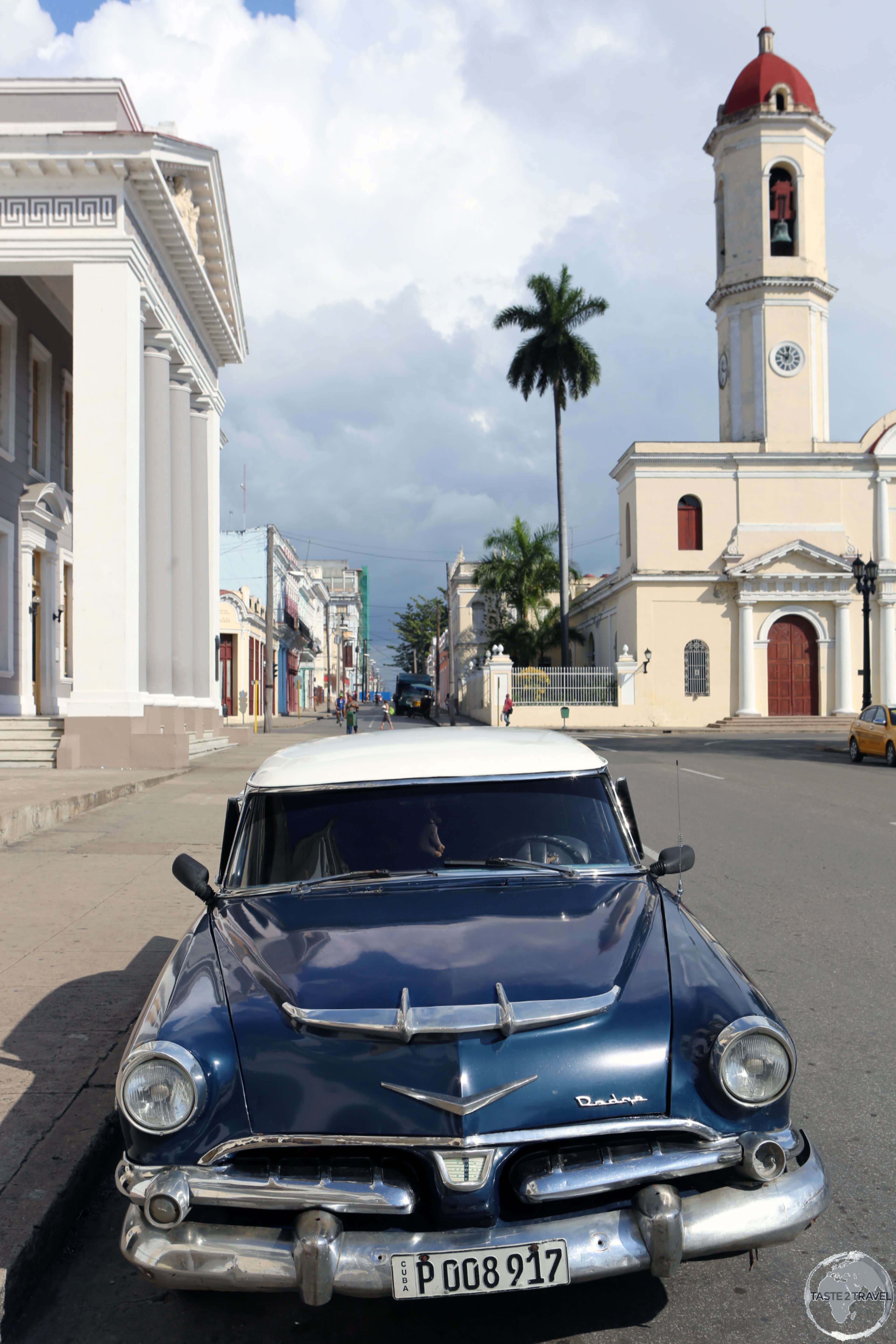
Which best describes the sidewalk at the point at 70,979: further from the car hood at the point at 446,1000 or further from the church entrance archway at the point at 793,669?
the church entrance archway at the point at 793,669

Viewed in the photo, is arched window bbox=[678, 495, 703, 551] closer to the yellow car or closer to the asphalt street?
the yellow car

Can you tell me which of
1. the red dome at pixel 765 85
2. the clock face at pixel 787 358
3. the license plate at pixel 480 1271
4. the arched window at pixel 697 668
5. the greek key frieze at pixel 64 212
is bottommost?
the license plate at pixel 480 1271

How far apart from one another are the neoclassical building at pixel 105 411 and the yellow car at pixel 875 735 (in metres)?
13.6

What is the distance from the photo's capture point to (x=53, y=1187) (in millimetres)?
3246

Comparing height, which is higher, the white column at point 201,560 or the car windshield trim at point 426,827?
the white column at point 201,560

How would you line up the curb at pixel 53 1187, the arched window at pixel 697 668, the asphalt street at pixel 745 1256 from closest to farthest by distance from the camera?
→ the asphalt street at pixel 745 1256
the curb at pixel 53 1187
the arched window at pixel 697 668

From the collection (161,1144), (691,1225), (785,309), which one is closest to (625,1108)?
(691,1225)

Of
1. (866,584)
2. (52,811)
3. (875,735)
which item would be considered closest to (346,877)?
(52,811)

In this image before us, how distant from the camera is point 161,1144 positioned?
2518 millimetres

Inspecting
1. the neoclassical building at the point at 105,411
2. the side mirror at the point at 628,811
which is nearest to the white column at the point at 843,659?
the neoclassical building at the point at 105,411

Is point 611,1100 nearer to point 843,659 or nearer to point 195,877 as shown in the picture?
point 195,877

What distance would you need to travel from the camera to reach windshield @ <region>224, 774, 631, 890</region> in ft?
12.3

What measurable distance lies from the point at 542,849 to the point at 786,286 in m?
44.3

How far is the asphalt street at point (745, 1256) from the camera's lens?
8.82 ft
